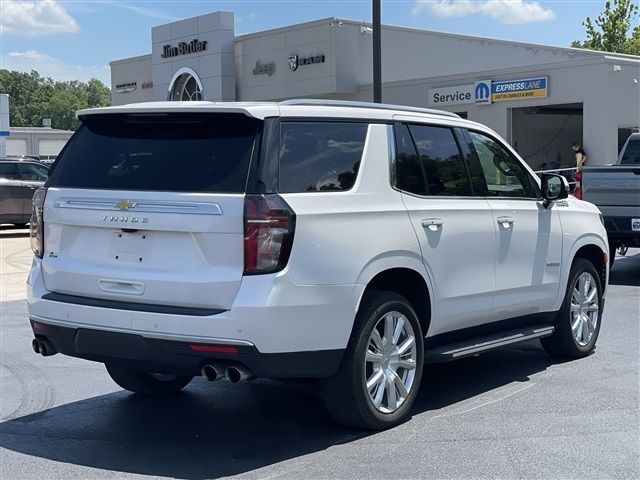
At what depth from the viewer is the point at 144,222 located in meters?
5.18

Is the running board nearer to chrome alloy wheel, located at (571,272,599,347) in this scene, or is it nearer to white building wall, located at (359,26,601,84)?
chrome alloy wheel, located at (571,272,599,347)

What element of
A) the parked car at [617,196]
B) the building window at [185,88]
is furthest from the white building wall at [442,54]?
the parked car at [617,196]

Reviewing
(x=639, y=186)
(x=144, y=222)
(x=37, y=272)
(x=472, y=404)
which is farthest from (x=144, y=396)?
(x=639, y=186)

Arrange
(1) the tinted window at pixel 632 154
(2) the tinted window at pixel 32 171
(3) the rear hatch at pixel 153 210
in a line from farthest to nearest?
(2) the tinted window at pixel 32 171 → (1) the tinted window at pixel 632 154 → (3) the rear hatch at pixel 153 210

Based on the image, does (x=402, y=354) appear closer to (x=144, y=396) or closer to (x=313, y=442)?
(x=313, y=442)

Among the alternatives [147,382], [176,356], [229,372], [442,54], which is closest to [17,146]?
[442,54]

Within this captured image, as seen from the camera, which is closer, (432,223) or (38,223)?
(38,223)

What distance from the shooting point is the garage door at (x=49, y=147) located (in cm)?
8481

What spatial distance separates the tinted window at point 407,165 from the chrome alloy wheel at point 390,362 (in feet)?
2.89

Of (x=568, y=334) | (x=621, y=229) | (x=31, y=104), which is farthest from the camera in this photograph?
(x=31, y=104)

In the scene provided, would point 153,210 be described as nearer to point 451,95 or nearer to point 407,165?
point 407,165

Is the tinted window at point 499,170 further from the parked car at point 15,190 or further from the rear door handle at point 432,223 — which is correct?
the parked car at point 15,190

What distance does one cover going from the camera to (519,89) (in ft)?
95.7

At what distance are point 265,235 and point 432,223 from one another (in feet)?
4.93
